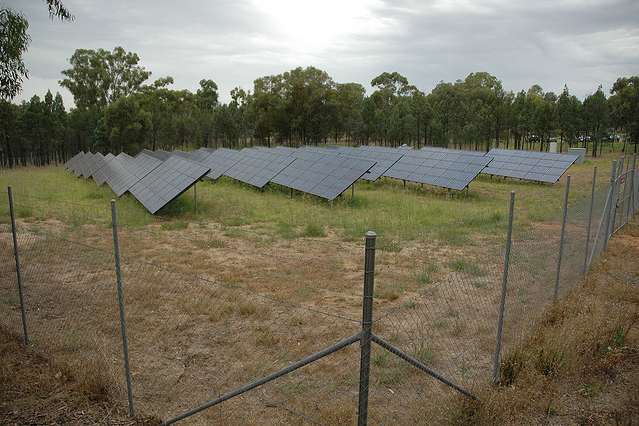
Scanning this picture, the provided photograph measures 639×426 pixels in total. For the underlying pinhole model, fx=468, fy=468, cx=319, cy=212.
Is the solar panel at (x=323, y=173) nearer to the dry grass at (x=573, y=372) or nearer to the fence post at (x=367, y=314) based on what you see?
the dry grass at (x=573, y=372)

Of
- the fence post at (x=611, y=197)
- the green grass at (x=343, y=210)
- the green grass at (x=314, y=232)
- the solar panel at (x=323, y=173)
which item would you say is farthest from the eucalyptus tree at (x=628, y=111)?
the green grass at (x=314, y=232)

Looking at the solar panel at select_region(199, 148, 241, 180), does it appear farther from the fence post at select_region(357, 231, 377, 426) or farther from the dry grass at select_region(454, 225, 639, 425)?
the fence post at select_region(357, 231, 377, 426)

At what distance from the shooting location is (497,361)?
5.39 metres

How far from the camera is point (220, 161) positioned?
31219mm

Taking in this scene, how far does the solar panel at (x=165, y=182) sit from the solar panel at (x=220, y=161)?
777cm

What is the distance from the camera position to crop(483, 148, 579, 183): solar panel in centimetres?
2797

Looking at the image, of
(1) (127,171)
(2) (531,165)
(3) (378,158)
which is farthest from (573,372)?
(2) (531,165)

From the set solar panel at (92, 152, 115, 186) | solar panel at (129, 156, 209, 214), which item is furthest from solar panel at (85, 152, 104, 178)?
solar panel at (129, 156, 209, 214)

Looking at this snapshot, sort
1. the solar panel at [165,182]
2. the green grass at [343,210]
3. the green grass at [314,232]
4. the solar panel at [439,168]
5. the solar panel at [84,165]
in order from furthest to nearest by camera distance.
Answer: the solar panel at [84,165]
the solar panel at [439,168]
the solar panel at [165,182]
the green grass at [343,210]
the green grass at [314,232]

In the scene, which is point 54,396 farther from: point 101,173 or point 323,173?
point 101,173

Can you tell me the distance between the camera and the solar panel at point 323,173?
20.2 m

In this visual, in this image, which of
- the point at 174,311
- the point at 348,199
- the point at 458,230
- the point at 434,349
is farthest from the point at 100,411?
the point at 348,199

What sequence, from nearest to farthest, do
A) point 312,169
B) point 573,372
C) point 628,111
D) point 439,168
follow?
point 573,372, point 312,169, point 439,168, point 628,111

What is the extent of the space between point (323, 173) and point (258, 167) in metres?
6.27
